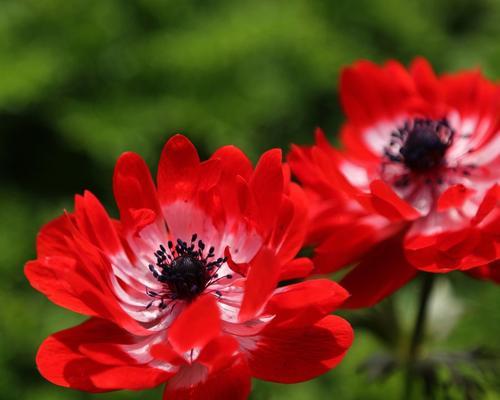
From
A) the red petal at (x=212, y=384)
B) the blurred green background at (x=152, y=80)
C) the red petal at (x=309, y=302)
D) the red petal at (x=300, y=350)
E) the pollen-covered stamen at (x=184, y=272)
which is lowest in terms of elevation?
the red petal at (x=212, y=384)

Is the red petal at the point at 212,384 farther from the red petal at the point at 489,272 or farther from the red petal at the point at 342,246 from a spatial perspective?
the red petal at the point at 489,272

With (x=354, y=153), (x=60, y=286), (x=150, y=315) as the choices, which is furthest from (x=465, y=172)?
(x=60, y=286)

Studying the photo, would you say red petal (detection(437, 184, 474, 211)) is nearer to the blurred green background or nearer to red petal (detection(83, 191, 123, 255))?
red petal (detection(83, 191, 123, 255))

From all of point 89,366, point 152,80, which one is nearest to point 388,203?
point 89,366

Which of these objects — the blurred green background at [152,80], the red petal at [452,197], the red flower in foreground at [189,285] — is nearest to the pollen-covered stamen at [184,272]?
the red flower in foreground at [189,285]

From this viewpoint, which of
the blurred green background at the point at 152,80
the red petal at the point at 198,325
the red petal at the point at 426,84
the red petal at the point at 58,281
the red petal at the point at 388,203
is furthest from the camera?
the blurred green background at the point at 152,80

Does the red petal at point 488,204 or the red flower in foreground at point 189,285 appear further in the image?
the red petal at point 488,204
